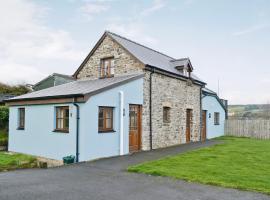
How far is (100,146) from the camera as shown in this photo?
12.5 metres

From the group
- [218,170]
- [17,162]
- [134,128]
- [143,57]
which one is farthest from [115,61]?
[218,170]

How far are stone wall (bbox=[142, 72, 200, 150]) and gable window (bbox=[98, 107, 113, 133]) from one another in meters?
2.68

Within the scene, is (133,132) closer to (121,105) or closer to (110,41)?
(121,105)

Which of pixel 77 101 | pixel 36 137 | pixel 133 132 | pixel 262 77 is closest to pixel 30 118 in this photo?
pixel 36 137

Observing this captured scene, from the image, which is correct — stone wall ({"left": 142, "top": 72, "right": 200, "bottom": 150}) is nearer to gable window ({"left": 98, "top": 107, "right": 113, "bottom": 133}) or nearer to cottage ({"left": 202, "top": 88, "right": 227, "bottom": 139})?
cottage ({"left": 202, "top": 88, "right": 227, "bottom": 139})

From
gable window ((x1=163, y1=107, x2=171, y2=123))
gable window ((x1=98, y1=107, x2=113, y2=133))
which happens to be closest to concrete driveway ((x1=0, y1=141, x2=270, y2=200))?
gable window ((x1=98, y1=107, x2=113, y2=133))

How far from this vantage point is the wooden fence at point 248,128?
81.4ft

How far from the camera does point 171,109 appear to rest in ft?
59.4

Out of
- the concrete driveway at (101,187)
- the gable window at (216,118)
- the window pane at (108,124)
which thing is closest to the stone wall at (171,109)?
the window pane at (108,124)

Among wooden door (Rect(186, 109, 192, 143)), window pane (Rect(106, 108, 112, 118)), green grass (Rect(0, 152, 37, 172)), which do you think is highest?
window pane (Rect(106, 108, 112, 118))

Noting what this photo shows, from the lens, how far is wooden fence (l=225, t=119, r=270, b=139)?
24.8 metres

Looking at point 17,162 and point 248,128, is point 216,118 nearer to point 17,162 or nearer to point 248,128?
point 248,128

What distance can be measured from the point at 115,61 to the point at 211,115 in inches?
474

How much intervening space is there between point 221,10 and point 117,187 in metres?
13.1
